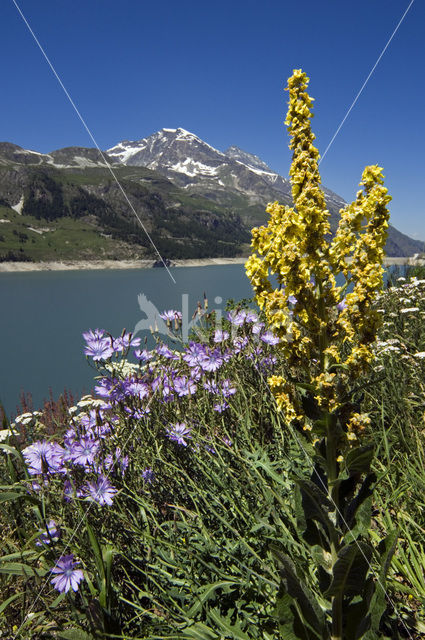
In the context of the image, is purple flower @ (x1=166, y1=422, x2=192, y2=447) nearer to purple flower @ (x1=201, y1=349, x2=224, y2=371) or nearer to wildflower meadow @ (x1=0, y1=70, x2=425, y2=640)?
wildflower meadow @ (x1=0, y1=70, x2=425, y2=640)

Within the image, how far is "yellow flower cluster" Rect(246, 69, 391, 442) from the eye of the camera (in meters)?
1.84

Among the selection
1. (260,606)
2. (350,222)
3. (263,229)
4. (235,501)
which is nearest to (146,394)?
(235,501)

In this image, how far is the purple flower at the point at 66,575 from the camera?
2.25 m

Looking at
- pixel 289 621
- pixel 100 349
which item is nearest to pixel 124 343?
pixel 100 349

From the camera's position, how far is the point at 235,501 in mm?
2699

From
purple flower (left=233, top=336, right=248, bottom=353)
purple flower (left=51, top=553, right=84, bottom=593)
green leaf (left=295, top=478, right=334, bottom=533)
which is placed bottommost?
purple flower (left=51, top=553, right=84, bottom=593)

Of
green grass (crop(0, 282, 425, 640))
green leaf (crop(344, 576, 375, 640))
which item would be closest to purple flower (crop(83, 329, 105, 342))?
green grass (crop(0, 282, 425, 640))

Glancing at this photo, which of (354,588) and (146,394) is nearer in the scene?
(354,588)

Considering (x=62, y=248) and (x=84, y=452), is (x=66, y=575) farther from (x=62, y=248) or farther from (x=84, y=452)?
(x=62, y=248)

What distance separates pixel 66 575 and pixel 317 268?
7.44ft

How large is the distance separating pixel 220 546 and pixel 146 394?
5.18ft

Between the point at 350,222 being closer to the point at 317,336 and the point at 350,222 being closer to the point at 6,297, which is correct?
the point at 317,336

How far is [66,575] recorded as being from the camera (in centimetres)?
231

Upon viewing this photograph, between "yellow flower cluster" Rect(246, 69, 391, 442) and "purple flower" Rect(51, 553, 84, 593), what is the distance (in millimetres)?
1559
